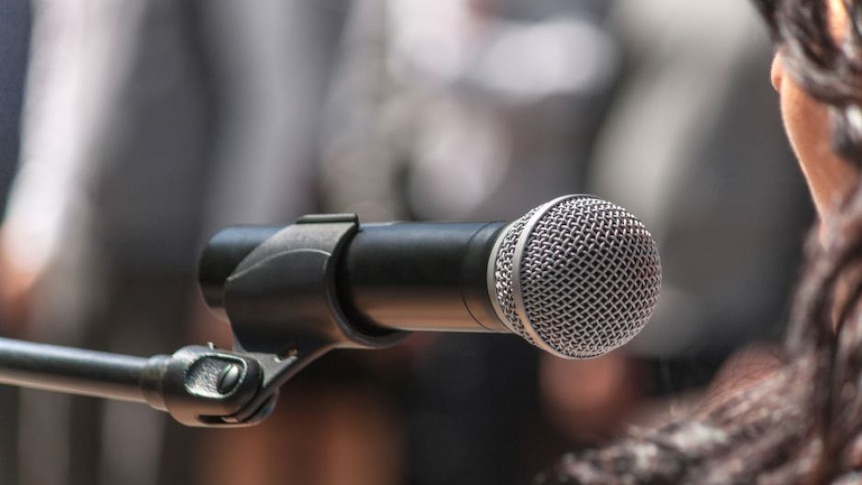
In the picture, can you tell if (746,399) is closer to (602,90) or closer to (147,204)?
(602,90)

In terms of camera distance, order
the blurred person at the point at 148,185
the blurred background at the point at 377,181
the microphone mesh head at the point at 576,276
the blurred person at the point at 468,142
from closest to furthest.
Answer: the microphone mesh head at the point at 576,276 < the blurred background at the point at 377,181 < the blurred person at the point at 468,142 < the blurred person at the point at 148,185

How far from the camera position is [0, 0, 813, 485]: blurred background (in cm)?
85

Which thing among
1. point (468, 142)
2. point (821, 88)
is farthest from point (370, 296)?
point (468, 142)

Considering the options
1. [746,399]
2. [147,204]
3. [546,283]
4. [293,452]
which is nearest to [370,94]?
[147,204]

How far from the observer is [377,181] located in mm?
1235

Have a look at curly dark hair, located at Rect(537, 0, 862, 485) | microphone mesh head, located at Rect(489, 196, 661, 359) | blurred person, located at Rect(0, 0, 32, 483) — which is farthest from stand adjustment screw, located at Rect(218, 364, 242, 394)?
blurred person, located at Rect(0, 0, 32, 483)

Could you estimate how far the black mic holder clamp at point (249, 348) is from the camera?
0.63 metres

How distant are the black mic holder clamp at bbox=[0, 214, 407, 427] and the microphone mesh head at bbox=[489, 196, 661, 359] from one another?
0.44 feet

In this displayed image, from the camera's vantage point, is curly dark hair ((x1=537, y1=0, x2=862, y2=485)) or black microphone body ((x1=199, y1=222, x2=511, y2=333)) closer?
black microphone body ((x1=199, y1=222, x2=511, y2=333))

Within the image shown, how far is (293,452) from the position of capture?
1.32 metres

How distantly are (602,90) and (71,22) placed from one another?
527 millimetres

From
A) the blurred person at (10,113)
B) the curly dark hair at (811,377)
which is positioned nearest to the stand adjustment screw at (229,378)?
the curly dark hair at (811,377)

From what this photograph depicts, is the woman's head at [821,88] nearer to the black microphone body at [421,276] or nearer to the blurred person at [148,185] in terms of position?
the black microphone body at [421,276]

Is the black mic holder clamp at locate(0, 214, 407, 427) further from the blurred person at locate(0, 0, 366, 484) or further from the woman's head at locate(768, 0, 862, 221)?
the blurred person at locate(0, 0, 366, 484)
